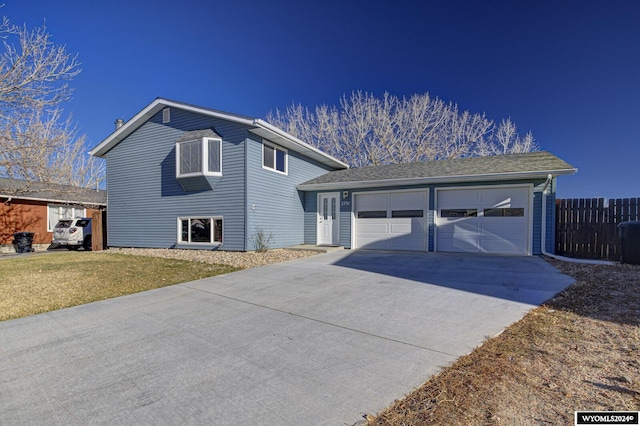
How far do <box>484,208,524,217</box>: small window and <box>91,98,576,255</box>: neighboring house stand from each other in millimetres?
31

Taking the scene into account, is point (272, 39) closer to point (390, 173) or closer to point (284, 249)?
point (390, 173)

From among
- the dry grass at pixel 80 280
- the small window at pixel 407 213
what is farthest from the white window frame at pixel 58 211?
the small window at pixel 407 213

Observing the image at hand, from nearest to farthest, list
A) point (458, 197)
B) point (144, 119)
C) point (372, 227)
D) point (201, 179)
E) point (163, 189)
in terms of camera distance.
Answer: point (458, 197) < point (201, 179) < point (372, 227) < point (163, 189) < point (144, 119)

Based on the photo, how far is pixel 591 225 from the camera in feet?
32.3

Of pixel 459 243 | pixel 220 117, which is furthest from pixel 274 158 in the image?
pixel 459 243

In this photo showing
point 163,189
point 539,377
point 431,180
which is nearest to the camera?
point 539,377

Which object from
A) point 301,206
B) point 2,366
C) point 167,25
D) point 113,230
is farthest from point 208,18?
point 2,366

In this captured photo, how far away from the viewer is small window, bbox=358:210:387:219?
12.2 m

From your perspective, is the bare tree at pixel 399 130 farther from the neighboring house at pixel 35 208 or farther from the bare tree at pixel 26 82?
the bare tree at pixel 26 82

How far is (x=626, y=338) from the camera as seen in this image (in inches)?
124

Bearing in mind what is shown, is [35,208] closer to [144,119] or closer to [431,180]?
[144,119]

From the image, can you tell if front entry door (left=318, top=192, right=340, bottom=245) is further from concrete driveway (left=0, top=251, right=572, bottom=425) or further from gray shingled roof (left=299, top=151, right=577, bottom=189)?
concrete driveway (left=0, top=251, right=572, bottom=425)

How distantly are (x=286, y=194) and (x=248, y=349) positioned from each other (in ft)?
33.4

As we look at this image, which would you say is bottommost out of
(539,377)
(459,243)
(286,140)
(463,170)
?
(539,377)
